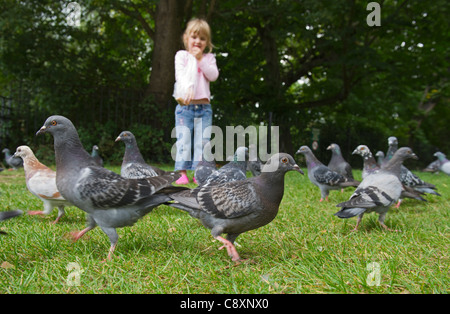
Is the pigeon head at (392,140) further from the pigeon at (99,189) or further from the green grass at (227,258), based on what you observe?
the pigeon at (99,189)

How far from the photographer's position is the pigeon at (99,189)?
2.72m

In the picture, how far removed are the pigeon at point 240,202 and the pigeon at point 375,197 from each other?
0.96 metres

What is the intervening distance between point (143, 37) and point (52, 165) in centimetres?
716

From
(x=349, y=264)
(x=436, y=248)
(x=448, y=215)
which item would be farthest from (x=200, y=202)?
(x=448, y=215)

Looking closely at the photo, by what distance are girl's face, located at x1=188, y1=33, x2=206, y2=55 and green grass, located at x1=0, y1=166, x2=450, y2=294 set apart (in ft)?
9.17

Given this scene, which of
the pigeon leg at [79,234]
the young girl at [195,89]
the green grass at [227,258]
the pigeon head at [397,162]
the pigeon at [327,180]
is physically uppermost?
the young girl at [195,89]

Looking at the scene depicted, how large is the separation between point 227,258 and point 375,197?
5.73ft

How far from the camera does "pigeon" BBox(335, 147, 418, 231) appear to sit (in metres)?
3.54

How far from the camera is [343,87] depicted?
14359 mm

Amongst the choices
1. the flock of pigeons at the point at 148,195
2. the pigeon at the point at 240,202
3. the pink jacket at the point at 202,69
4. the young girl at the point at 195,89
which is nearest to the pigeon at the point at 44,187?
the flock of pigeons at the point at 148,195

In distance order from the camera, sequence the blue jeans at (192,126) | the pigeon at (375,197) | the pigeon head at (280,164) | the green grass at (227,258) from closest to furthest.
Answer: the green grass at (227,258), the pigeon head at (280,164), the pigeon at (375,197), the blue jeans at (192,126)

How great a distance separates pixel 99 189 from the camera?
271 centimetres

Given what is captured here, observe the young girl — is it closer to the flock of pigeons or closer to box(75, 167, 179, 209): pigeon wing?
the flock of pigeons

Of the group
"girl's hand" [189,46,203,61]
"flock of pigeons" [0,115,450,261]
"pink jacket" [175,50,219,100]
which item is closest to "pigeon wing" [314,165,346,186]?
"pink jacket" [175,50,219,100]
